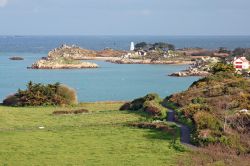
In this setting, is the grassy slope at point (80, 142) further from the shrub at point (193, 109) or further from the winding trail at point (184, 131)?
the shrub at point (193, 109)

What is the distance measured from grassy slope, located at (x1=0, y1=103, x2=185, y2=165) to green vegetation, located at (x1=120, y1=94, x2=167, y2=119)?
52.1 inches

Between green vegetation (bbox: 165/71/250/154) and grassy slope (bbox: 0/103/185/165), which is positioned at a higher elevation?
green vegetation (bbox: 165/71/250/154)

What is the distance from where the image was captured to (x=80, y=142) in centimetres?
2409

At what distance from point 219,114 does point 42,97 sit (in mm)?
17641

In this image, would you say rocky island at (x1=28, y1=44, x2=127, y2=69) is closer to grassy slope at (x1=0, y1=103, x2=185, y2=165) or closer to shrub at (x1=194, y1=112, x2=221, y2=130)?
grassy slope at (x1=0, y1=103, x2=185, y2=165)

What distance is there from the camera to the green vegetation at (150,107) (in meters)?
32.2

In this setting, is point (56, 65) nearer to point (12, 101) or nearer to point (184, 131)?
point (12, 101)

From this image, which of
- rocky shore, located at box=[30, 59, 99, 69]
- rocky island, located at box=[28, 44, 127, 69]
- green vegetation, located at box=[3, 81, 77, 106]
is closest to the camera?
green vegetation, located at box=[3, 81, 77, 106]

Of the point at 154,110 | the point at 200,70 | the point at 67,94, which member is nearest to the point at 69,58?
the point at 200,70

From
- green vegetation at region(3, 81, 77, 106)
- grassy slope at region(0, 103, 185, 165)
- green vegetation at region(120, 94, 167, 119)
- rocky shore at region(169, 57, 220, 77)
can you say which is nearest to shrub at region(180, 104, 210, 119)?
green vegetation at region(120, 94, 167, 119)

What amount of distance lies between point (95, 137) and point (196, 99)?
10.6 metres

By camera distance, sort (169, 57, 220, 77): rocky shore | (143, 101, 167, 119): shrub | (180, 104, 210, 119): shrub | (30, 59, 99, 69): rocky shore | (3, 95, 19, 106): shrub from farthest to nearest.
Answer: (30, 59, 99, 69): rocky shore → (169, 57, 220, 77): rocky shore → (3, 95, 19, 106): shrub → (143, 101, 167, 119): shrub → (180, 104, 210, 119): shrub

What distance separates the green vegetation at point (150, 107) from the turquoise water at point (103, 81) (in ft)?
66.4

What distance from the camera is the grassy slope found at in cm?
2044
